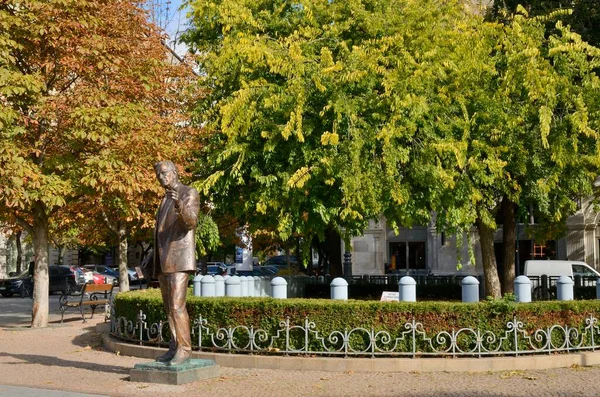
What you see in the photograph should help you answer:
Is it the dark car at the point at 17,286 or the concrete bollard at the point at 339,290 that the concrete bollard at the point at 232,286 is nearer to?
the concrete bollard at the point at 339,290

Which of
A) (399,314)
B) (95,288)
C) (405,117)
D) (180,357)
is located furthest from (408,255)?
(180,357)

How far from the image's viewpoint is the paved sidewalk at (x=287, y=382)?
9406 millimetres

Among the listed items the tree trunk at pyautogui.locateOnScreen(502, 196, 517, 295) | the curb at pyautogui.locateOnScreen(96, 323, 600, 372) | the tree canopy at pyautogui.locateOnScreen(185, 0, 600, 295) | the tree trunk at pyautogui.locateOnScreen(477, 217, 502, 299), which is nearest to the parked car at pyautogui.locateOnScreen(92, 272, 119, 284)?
the tree canopy at pyautogui.locateOnScreen(185, 0, 600, 295)

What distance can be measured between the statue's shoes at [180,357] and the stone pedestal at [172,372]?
0.17 ft

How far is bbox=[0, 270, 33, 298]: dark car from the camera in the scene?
119 ft

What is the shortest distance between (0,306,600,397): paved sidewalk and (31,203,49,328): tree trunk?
19.6 ft

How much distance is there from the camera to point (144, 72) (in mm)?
20859

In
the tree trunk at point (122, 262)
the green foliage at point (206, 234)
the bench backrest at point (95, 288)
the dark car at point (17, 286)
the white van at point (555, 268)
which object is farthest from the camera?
the dark car at point (17, 286)

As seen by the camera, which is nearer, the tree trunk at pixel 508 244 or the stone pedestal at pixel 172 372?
the stone pedestal at pixel 172 372

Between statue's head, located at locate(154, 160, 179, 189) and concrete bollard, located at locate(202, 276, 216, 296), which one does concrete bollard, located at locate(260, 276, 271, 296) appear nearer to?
concrete bollard, located at locate(202, 276, 216, 296)

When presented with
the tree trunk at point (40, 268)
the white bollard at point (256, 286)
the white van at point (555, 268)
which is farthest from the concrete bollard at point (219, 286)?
the white van at point (555, 268)

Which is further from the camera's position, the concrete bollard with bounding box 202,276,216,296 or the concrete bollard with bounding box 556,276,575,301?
the concrete bollard with bounding box 202,276,216,296

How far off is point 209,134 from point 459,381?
12.7 metres

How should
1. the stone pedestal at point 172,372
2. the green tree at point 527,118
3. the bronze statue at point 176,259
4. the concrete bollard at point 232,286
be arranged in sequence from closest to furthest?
1. the stone pedestal at point 172,372
2. the bronze statue at point 176,259
3. the concrete bollard at point 232,286
4. the green tree at point 527,118
